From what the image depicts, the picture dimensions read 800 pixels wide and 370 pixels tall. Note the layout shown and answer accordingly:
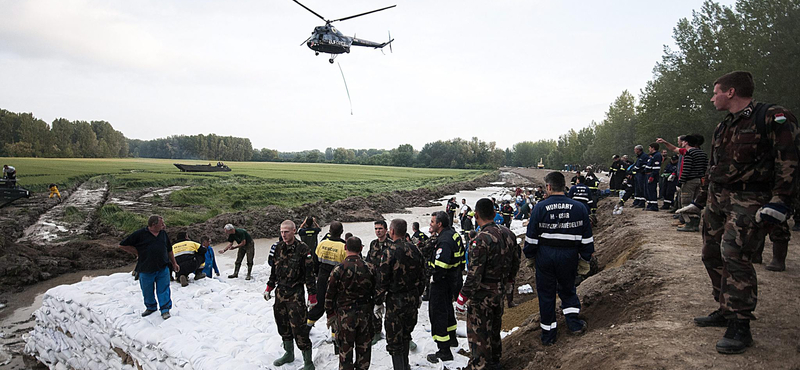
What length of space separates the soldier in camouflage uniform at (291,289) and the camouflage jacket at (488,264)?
2502 millimetres

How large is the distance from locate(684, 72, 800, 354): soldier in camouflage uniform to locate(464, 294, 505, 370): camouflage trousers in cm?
207

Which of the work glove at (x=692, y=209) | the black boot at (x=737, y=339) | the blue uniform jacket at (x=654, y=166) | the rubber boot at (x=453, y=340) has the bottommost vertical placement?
the rubber boot at (x=453, y=340)

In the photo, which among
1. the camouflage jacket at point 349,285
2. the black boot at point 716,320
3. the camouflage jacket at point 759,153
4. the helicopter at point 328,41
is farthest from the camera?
the helicopter at point 328,41

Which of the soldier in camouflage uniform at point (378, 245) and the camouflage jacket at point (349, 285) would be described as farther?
the soldier in camouflage uniform at point (378, 245)

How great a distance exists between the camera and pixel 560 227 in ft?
14.3

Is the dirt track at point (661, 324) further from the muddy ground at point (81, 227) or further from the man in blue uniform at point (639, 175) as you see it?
the muddy ground at point (81, 227)

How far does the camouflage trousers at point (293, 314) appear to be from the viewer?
5.69 metres

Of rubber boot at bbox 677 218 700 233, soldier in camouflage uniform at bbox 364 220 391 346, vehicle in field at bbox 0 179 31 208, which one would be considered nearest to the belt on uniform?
soldier in camouflage uniform at bbox 364 220 391 346

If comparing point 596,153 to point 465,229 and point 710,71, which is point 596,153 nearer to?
point 710,71

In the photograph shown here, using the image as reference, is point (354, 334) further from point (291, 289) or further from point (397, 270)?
point (291, 289)

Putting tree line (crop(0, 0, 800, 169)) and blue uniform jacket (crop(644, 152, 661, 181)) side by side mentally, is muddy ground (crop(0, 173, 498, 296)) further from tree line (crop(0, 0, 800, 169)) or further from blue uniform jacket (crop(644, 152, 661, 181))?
tree line (crop(0, 0, 800, 169))

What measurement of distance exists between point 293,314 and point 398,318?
1.59 meters

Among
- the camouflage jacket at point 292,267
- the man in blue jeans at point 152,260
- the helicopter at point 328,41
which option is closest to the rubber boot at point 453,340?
the camouflage jacket at point 292,267

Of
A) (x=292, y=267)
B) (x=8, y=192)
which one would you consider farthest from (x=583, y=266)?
(x=8, y=192)
